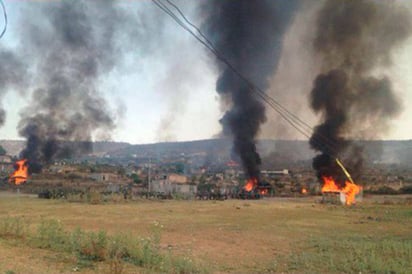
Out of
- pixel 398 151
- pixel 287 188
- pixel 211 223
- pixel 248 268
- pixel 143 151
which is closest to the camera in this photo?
pixel 248 268

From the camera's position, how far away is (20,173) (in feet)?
199

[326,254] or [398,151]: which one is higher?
[398,151]

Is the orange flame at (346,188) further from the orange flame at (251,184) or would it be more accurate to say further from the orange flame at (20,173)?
the orange flame at (20,173)

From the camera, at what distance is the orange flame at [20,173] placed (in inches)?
2255

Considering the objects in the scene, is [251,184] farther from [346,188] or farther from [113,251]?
[113,251]

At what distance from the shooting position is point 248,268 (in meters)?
9.93

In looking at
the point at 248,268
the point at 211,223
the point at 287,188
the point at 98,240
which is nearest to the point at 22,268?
the point at 98,240

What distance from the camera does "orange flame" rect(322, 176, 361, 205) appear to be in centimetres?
3862

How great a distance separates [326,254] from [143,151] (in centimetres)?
16560

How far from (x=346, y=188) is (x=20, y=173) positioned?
4419 centimetres

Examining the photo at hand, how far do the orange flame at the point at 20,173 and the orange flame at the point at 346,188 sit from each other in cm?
3891

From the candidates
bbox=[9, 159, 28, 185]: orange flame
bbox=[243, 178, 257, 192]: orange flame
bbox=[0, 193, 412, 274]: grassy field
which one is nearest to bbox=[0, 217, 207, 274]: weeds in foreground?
bbox=[0, 193, 412, 274]: grassy field

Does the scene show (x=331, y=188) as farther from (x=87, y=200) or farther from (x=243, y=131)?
(x=87, y=200)

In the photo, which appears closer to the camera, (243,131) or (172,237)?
(172,237)
